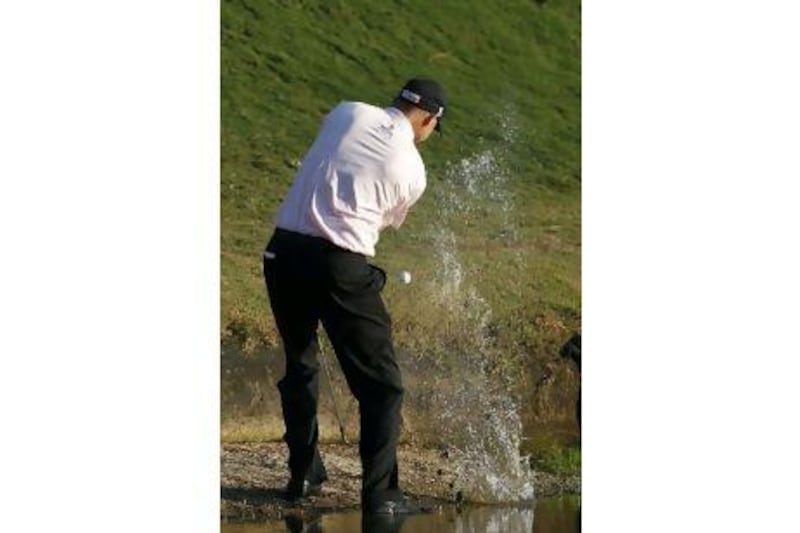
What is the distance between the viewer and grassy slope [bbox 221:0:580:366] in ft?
29.6

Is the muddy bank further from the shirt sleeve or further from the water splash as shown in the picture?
the shirt sleeve

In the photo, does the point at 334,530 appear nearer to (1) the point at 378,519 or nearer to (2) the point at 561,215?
(1) the point at 378,519

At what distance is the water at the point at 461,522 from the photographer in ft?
25.3

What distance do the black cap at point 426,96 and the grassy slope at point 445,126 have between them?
120cm

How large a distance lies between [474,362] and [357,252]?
1.70m

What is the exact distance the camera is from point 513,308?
9586 mm

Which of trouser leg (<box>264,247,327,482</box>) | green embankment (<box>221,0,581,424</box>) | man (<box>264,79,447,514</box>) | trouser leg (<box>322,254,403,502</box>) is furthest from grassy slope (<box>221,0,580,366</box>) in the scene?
trouser leg (<box>322,254,403,502</box>)

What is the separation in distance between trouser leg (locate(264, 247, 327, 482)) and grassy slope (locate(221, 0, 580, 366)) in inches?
32.6

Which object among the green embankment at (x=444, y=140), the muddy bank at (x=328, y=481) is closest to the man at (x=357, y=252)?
the muddy bank at (x=328, y=481)

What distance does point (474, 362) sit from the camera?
9.20m
